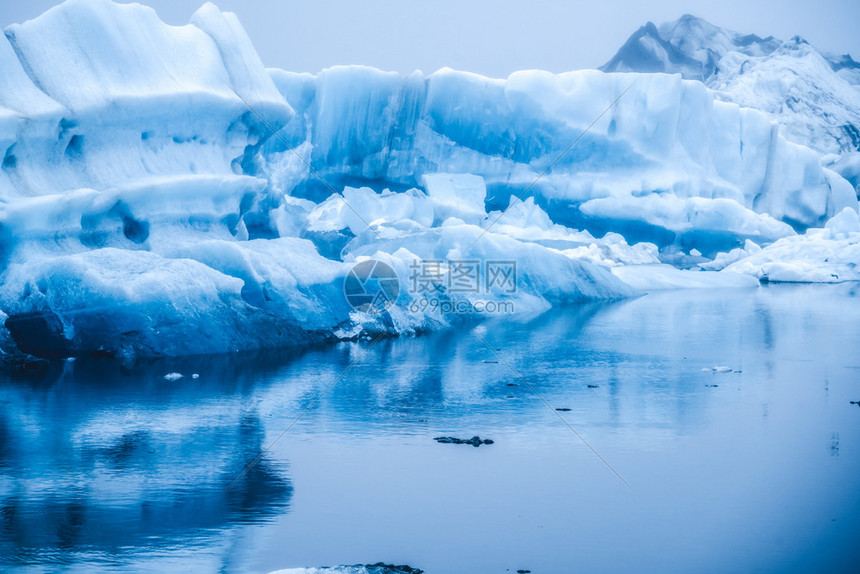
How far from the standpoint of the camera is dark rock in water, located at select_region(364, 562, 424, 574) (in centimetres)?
406

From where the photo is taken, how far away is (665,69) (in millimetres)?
34000

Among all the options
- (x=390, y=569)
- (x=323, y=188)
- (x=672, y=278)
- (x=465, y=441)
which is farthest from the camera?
(x=323, y=188)

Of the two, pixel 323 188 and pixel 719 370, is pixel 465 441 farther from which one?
pixel 323 188

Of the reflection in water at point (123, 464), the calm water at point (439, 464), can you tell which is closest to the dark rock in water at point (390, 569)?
the calm water at point (439, 464)

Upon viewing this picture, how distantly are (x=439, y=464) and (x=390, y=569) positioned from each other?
1646 mm

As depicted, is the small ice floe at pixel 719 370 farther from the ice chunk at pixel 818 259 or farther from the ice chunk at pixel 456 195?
the ice chunk at pixel 818 259

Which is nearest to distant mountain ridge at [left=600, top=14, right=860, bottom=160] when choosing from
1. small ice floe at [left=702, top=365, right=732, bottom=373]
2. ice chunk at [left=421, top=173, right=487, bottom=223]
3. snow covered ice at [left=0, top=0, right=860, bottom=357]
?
snow covered ice at [left=0, top=0, right=860, bottom=357]

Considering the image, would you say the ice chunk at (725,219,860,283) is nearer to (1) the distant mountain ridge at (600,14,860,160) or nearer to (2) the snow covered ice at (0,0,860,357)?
(2) the snow covered ice at (0,0,860,357)

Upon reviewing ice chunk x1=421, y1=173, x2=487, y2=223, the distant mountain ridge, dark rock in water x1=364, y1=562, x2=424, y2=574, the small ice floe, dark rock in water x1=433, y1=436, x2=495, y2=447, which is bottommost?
dark rock in water x1=364, y1=562, x2=424, y2=574

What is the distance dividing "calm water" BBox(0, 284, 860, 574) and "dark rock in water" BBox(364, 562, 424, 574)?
7cm

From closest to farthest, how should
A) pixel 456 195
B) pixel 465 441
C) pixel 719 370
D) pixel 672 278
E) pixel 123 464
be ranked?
1. pixel 123 464
2. pixel 465 441
3. pixel 719 370
4. pixel 672 278
5. pixel 456 195

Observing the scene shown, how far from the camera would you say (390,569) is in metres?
4.10

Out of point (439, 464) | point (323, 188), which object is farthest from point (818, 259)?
point (439, 464)

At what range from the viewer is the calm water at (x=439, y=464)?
4352 millimetres
